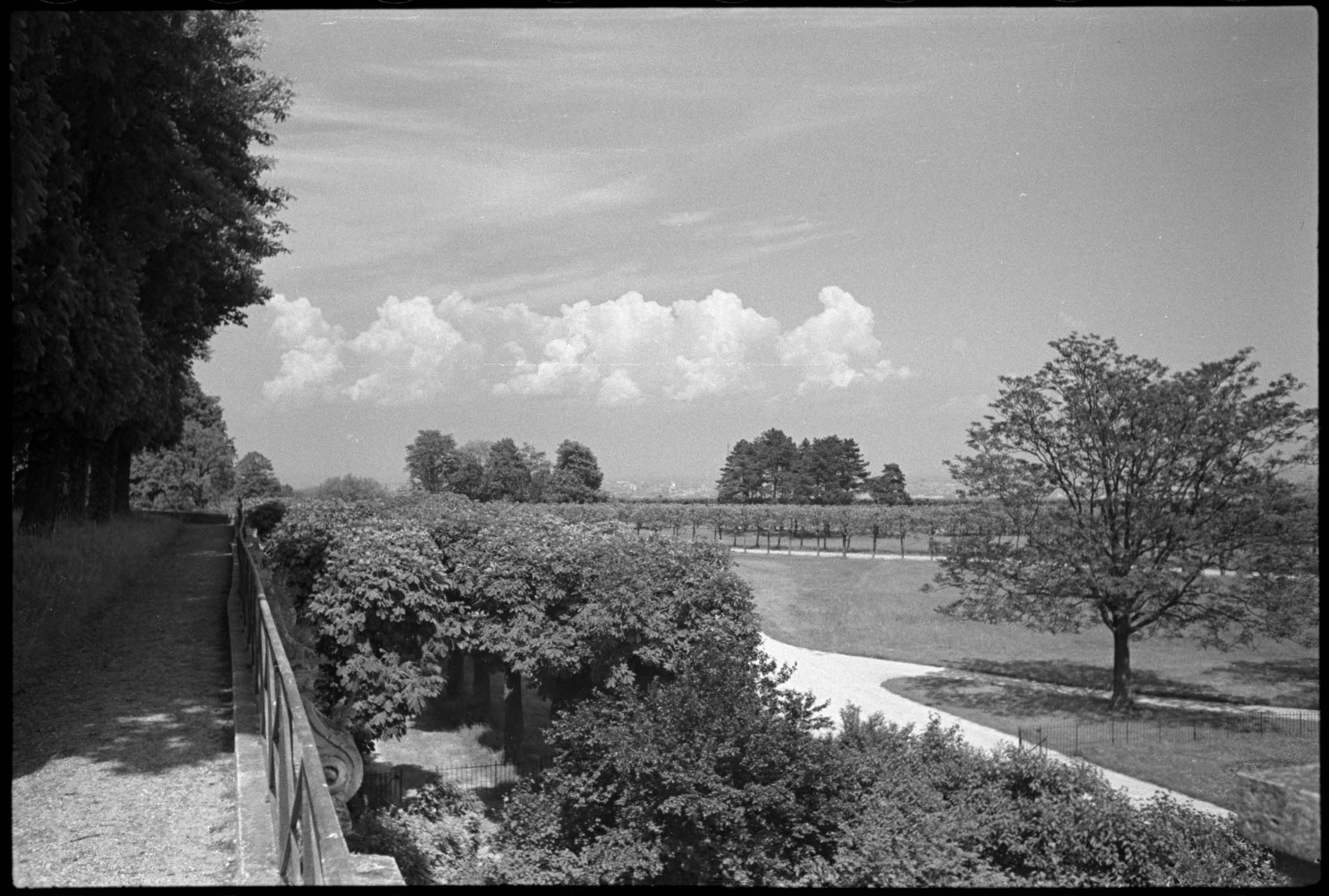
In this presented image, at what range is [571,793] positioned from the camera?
1614 cm

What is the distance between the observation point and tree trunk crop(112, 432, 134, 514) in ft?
109

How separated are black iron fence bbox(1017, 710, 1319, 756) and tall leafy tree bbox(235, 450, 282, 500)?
7850cm

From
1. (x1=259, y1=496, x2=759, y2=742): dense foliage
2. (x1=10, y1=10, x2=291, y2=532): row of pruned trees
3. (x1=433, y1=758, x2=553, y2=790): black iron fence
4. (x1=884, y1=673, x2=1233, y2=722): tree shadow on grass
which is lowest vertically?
(x1=433, y1=758, x2=553, y2=790): black iron fence

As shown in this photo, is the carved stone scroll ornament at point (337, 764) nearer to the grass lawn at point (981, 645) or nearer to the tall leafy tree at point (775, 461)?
the grass lawn at point (981, 645)

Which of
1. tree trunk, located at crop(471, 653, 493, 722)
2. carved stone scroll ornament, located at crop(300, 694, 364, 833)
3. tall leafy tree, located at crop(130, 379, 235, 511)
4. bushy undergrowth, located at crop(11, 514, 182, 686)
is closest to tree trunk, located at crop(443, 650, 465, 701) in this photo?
tree trunk, located at crop(471, 653, 493, 722)

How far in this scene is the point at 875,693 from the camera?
30.2m

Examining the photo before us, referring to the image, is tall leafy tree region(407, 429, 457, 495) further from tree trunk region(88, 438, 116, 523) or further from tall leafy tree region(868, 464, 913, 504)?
tree trunk region(88, 438, 116, 523)

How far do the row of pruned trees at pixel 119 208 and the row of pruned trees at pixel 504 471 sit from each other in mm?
77504

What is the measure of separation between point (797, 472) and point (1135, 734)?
97.3 metres

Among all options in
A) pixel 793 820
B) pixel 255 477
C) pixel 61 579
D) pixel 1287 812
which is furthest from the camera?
pixel 255 477

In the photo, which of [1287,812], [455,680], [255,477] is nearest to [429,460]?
[255,477]

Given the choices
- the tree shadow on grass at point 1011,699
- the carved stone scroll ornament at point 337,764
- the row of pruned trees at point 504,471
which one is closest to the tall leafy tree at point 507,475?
the row of pruned trees at point 504,471

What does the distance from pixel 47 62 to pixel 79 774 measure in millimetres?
7075

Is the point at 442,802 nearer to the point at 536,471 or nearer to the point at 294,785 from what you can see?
the point at 294,785
